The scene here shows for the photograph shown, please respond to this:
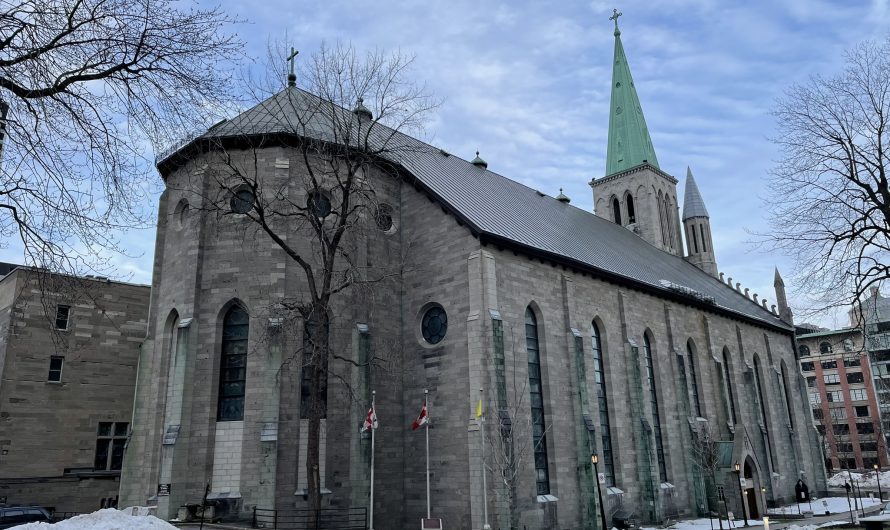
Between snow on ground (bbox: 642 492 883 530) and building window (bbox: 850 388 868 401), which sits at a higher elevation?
building window (bbox: 850 388 868 401)

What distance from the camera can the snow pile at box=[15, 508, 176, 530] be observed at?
12.6m

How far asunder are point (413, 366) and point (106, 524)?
12.8 m

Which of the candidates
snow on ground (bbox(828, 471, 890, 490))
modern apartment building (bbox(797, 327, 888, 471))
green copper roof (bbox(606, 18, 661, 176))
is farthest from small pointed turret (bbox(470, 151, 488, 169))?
modern apartment building (bbox(797, 327, 888, 471))

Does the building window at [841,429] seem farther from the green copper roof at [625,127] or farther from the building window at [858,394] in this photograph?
the green copper roof at [625,127]

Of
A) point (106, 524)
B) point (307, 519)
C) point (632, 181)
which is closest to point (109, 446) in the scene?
point (307, 519)

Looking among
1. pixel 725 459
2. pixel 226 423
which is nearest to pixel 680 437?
pixel 725 459

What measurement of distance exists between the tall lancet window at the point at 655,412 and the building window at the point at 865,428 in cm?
6350

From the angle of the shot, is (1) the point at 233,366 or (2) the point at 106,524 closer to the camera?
(2) the point at 106,524

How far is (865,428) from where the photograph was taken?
79.3 m

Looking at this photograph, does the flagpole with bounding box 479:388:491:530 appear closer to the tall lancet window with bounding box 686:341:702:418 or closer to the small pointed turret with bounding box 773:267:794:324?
the tall lancet window with bounding box 686:341:702:418

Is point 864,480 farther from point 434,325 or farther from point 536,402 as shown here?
point 434,325

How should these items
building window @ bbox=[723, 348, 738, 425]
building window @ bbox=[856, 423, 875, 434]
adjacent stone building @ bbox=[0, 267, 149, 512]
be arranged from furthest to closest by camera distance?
building window @ bbox=[856, 423, 875, 434], building window @ bbox=[723, 348, 738, 425], adjacent stone building @ bbox=[0, 267, 149, 512]

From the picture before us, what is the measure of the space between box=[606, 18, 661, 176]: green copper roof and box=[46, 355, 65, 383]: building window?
41506 mm

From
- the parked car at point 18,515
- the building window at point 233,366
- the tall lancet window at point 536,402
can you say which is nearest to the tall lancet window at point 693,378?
the tall lancet window at point 536,402
